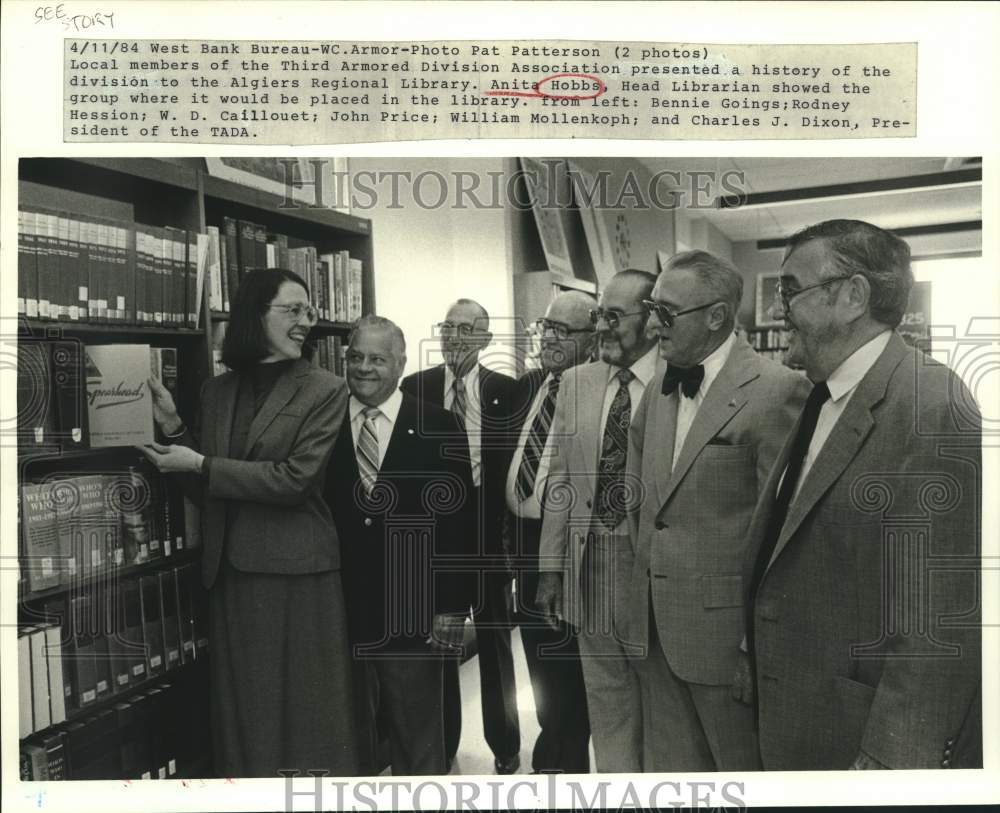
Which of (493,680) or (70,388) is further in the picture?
(493,680)

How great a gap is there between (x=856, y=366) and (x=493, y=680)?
1.17 metres

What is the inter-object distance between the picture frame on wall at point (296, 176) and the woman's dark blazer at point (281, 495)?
40cm

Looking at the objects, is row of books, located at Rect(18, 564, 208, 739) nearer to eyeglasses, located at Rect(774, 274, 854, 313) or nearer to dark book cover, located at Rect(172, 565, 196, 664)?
dark book cover, located at Rect(172, 565, 196, 664)

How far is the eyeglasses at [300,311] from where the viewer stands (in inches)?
82.5

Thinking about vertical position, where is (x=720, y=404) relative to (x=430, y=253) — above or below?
below

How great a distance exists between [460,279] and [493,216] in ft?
0.59

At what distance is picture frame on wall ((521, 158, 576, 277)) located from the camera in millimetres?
2111

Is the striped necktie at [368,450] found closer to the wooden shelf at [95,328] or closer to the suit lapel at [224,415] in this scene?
the suit lapel at [224,415]

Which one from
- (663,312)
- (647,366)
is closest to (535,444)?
(647,366)

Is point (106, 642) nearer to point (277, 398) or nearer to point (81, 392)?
point (81, 392)

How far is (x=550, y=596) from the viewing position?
2.14m

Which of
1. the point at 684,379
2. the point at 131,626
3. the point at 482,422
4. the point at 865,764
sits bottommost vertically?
the point at 865,764

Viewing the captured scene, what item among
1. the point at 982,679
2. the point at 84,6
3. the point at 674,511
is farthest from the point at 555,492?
the point at 84,6

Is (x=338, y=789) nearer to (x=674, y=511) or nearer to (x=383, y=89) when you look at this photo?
(x=674, y=511)
